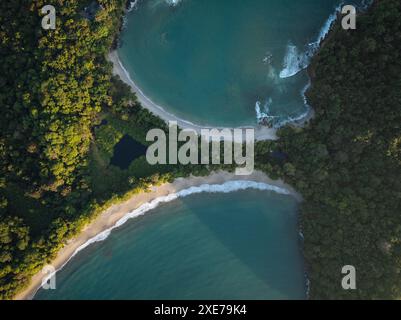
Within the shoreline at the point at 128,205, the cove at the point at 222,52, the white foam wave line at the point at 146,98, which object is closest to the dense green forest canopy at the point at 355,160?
the shoreline at the point at 128,205

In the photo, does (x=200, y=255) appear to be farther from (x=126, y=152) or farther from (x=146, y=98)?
(x=146, y=98)

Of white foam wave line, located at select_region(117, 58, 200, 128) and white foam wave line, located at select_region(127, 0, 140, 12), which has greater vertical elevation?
white foam wave line, located at select_region(127, 0, 140, 12)

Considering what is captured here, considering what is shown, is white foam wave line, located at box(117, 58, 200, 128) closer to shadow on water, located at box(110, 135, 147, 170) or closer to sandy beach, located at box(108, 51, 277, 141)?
sandy beach, located at box(108, 51, 277, 141)

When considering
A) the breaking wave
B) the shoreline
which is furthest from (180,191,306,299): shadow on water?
the breaking wave

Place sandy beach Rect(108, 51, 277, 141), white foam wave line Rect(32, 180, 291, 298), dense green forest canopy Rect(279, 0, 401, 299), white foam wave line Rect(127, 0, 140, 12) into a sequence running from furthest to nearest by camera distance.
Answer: white foam wave line Rect(127, 0, 140, 12) → sandy beach Rect(108, 51, 277, 141) → white foam wave line Rect(32, 180, 291, 298) → dense green forest canopy Rect(279, 0, 401, 299)

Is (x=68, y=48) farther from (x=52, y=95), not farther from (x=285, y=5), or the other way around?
(x=285, y=5)
